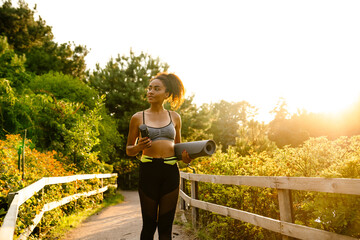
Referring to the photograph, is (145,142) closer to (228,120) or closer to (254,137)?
(254,137)

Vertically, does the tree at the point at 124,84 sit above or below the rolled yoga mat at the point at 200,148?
above

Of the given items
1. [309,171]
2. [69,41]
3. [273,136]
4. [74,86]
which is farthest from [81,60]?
[309,171]

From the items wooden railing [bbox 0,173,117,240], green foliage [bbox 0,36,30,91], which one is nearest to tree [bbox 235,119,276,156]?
wooden railing [bbox 0,173,117,240]

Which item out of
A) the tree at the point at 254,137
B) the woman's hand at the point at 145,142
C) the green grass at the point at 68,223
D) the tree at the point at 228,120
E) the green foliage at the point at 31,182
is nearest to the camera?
the woman's hand at the point at 145,142

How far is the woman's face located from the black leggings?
0.60 m

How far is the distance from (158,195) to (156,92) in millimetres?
945

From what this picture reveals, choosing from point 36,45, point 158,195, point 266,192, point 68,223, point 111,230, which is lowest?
point 111,230

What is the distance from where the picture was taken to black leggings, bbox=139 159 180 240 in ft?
8.87

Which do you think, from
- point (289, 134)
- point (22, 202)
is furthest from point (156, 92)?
point (289, 134)

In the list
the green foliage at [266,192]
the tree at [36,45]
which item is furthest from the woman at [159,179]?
the tree at [36,45]

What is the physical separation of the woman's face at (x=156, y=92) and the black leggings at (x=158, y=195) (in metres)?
0.60

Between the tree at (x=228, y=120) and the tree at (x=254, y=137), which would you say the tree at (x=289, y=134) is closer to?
the tree at (x=228, y=120)

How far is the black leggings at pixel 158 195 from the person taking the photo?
106 inches

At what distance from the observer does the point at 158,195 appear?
9.01 ft
